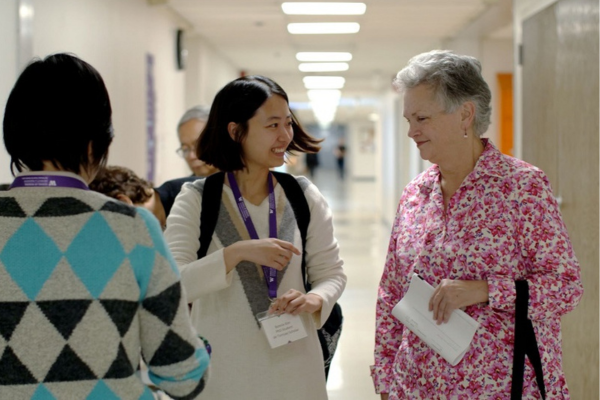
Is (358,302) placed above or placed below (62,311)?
below

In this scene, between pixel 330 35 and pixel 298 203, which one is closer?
pixel 298 203

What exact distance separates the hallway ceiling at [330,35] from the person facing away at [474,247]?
4864mm

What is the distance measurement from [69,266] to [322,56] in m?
9.58

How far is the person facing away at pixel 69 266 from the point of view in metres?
1.36

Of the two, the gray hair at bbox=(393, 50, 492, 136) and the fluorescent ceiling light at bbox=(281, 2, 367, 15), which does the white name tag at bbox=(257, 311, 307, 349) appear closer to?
the gray hair at bbox=(393, 50, 492, 136)

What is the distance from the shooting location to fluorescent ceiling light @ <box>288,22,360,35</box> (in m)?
7.97

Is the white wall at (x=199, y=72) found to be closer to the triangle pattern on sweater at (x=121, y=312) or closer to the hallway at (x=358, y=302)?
the hallway at (x=358, y=302)

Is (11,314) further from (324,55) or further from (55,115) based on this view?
(324,55)

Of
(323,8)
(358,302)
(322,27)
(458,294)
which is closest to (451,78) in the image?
(458,294)

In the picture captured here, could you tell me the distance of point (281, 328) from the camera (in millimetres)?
2107

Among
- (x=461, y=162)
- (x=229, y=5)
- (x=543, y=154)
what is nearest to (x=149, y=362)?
(x=461, y=162)

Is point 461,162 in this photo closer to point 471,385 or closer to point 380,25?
point 471,385

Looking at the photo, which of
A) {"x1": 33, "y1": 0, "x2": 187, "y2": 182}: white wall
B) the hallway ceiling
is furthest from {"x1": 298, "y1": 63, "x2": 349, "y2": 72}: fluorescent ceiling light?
{"x1": 33, "y1": 0, "x2": 187, "y2": 182}: white wall

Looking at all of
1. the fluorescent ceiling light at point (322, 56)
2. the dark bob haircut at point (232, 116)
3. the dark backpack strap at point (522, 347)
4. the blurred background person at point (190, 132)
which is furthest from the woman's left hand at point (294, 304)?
the fluorescent ceiling light at point (322, 56)
